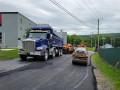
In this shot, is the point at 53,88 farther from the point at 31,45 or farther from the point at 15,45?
the point at 15,45

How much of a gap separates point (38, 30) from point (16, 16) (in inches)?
878

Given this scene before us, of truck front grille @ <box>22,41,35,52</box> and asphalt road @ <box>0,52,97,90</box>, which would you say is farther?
truck front grille @ <box>22,41,35,52</box>

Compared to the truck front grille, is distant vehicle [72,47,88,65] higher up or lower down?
lower down

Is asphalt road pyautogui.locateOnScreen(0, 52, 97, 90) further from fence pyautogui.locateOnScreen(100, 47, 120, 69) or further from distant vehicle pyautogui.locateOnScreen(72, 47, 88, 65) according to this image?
fence pyautogui.locateOnScreen(100, 47, 120, 69)

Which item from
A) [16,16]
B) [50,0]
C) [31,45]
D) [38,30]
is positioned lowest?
[31,45]

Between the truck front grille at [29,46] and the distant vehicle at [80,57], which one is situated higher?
the truck front grille at [29,46]

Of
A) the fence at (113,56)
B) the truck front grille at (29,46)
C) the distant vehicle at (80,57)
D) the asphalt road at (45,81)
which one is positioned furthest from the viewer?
the truck front grille at (29,46)

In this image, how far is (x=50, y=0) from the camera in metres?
9.75

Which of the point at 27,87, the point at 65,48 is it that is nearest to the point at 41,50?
the point at 27,87

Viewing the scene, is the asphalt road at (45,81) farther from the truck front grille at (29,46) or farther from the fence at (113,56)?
the truck front grille at (29,46)

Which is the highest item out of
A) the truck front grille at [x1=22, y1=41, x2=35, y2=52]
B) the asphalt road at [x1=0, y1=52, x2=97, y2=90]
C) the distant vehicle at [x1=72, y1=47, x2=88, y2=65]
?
the truck front grille at [x1=22, y1=41, x2=35, y2=52]

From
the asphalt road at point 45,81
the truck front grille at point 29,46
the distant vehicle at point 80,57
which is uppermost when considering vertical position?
the truck front grille at point 29,46

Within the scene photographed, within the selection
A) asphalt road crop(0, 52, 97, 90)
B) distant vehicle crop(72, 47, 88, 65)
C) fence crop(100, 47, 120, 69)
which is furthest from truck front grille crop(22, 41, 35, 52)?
fence crop(100, 47, 120, 69)

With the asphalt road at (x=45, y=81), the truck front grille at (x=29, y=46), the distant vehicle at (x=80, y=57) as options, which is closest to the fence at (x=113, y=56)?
the distant vehicle at (x=80, y=57)
